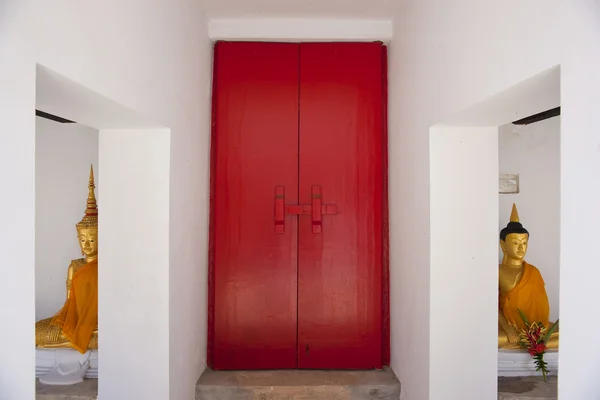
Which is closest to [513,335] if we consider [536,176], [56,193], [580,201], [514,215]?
[514,215]

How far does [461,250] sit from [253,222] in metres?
1.32

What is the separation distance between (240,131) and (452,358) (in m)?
1.79

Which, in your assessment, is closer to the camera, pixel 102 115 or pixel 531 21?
pixel 531 21

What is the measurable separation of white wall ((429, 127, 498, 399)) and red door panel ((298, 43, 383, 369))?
86 centimetres

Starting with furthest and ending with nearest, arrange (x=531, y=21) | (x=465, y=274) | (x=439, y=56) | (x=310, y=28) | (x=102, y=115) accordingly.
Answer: (x=310, y=28) < (x=465, y=274) < (x=439, y=56) < (x=102, y=115) < (x=531, y=21)

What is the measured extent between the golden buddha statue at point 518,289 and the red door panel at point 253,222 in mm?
1431

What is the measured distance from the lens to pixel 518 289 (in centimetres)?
300

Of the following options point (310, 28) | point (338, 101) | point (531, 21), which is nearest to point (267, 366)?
point (338, 101)

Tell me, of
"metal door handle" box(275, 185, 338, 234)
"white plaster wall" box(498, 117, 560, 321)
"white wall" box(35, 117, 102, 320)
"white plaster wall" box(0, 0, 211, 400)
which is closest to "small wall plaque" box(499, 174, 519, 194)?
"white plaster wall" box(498, 117, 560, 321)

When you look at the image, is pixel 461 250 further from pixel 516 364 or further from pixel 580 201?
pixel 516 364

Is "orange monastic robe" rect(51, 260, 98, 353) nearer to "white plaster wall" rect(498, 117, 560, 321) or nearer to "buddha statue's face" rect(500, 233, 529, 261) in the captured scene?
"buddha statue's face" rect(500, 233, 529, 261)

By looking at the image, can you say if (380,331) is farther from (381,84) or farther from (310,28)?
(310,28)

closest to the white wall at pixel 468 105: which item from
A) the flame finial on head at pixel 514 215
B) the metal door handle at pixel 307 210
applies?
the metal door handle at pixel 307 210

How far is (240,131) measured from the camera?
2.87m
